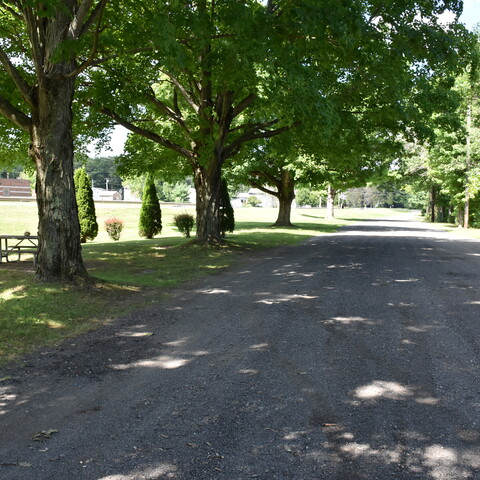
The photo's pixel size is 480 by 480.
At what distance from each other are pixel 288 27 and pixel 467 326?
20.6 feet

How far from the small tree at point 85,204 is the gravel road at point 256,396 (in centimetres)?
1571

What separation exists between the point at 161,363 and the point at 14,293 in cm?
439

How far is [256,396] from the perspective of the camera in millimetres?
4125

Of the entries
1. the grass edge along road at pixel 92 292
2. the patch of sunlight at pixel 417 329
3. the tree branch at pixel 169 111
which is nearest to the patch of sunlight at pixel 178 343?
the grass edge along road at pixel 92 292

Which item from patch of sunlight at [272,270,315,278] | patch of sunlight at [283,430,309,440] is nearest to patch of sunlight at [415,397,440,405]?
patch of sunlight at [283,430,309,440]

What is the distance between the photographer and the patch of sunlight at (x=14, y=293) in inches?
308

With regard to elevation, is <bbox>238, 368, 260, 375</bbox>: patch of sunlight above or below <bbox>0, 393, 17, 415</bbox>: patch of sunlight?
above

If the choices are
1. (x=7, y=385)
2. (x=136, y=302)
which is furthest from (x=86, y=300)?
(x=7, y=385)

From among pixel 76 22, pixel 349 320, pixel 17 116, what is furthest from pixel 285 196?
pixel 349 320

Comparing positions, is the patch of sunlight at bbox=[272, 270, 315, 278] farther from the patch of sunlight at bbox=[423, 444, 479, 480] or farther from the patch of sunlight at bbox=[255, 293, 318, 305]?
the patch of sunlight at bbox=[423, 444, 479, 480]

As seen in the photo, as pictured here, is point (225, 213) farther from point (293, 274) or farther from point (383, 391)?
point (383, 391)

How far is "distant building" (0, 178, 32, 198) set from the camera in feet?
303

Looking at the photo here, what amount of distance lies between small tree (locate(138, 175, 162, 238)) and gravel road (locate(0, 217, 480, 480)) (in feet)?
61.5

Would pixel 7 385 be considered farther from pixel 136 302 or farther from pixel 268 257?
pixel 268 257
